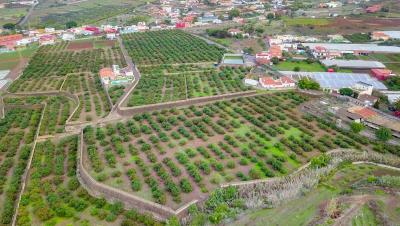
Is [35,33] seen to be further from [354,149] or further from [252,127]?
[354,149]

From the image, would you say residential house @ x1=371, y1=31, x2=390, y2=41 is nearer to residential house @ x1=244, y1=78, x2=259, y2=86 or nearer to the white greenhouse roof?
residential house @ x1=244, y1=78, x2=259, y2=86

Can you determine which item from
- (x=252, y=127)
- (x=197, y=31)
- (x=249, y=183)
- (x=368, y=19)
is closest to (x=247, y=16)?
(x=197, y=31)

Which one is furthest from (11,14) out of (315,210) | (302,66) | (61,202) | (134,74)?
(315,210)

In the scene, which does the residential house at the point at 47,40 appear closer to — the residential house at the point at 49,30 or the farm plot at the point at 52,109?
the residential house at the point at 49,30

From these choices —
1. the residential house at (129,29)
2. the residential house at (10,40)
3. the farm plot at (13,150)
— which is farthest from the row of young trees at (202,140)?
the residential house at (129,29)

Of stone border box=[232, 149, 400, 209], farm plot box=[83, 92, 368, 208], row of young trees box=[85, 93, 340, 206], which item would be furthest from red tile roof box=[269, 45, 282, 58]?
stone border box=[232, 149, 400, 209]

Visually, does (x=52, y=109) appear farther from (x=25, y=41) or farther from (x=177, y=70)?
(x=25, y=41)
